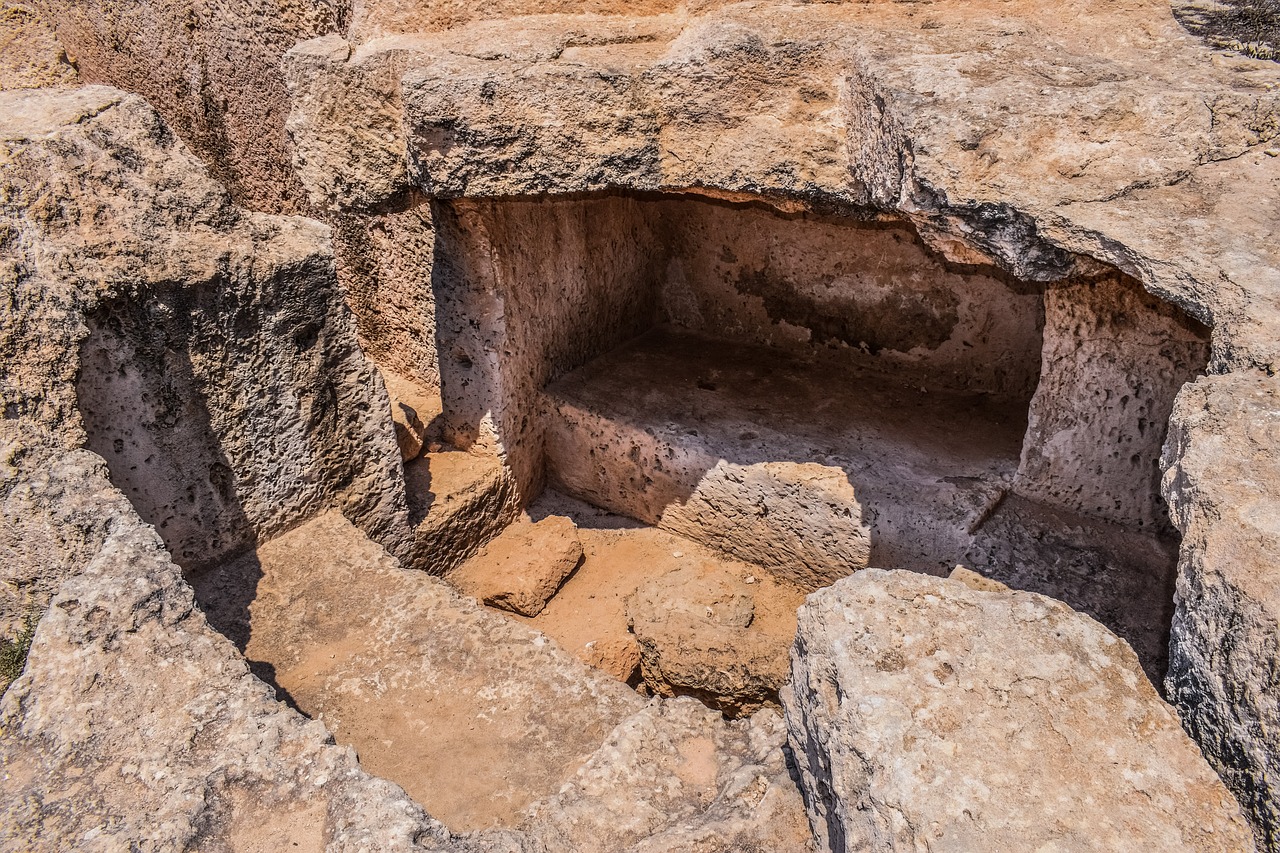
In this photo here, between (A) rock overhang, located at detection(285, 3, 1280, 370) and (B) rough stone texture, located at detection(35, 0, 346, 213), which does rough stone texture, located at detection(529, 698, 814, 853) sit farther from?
(B) rough stone texture, located at detection(35, 0, 346, 213)

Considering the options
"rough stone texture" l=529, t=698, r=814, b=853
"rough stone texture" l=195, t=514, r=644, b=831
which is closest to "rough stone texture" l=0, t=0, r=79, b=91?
"rough stone texture" l=195, t=514, r=644, b=831

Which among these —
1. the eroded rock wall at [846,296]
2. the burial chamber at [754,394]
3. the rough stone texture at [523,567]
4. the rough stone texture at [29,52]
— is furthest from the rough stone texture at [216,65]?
the rough stone texture at [523,567]

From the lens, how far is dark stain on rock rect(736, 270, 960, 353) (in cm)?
370

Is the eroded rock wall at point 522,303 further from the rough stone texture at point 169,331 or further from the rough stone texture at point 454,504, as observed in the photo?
the rough stone texture at point 169,331

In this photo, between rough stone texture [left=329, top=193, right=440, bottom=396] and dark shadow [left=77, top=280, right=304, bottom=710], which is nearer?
dark shadow [left=77, top=280, right=304, bottom=710]

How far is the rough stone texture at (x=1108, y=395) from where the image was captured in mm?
Result: 2357

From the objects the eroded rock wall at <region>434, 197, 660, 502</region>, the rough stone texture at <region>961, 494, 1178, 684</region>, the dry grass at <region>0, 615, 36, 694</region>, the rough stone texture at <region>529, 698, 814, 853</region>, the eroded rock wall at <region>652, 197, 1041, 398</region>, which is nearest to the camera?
the rough stone texture at <region>529, 698, 814, 853</region>

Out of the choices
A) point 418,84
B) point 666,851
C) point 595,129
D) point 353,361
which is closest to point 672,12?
point 595,129

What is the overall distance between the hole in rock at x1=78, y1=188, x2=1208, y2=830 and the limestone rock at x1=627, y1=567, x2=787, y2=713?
1 cm

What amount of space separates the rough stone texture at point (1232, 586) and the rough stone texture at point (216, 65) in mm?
3334

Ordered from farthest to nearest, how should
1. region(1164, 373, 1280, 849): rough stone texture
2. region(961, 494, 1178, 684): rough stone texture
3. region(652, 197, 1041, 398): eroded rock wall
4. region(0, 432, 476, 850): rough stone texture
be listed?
region(652, 197, 1041, 398): eroded rock wall → region(961, 494, 1178, 684): rough stone texture → region(0, 432, 476, 850): rough stone texture → region(1164, 373, 1280, 849): rough stone texture

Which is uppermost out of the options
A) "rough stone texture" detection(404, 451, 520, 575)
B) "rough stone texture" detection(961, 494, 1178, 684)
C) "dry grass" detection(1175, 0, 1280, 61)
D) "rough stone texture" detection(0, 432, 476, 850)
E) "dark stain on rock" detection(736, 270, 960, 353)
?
"dry grass" detection(1175, 0, 1280, 61)

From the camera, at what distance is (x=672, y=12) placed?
254cm

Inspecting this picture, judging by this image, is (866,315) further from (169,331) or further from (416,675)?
(169,331)
